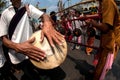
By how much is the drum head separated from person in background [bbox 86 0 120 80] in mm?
770

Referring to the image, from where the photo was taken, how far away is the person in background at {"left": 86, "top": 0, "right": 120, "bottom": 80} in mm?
5375

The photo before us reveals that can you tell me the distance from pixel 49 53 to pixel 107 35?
1152 mm

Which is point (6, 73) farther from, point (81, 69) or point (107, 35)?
point (107, 35)

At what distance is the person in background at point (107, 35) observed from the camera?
538cm

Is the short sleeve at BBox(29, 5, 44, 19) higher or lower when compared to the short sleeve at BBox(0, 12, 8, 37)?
higher

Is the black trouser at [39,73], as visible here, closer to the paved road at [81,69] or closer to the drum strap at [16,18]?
the drum strap at [16,18]

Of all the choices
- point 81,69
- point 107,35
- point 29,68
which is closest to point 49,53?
point 29,68

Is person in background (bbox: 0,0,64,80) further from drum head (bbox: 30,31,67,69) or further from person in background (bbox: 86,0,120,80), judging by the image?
person in background (bbox: 86,0,120,80)

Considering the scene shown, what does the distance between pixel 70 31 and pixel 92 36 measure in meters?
1.57

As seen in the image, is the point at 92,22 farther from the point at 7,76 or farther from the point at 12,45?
the point at 7,76

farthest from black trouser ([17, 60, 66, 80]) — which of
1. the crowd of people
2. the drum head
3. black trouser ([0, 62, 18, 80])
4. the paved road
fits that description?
black trouser ([0, 62, 18, 80])

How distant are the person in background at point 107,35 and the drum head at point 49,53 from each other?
77 centimetres

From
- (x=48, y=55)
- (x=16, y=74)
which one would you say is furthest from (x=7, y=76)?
(x=48, y=55)

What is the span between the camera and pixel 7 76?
21.9 feet
